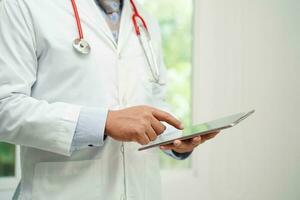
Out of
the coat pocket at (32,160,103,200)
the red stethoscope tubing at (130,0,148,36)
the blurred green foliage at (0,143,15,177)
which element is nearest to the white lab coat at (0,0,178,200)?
the coat pocket at (32,160,103,200)

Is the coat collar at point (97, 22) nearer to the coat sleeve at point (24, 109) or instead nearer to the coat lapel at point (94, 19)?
the coat lapel at point (94, 19)

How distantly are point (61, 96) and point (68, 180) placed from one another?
0.63 ft

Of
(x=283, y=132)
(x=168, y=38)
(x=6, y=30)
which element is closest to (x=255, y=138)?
(x=283, y=132)

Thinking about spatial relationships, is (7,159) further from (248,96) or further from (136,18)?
(248,96)

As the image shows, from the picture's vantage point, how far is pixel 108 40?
81 cm

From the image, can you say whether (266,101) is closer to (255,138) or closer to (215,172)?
(255,138)

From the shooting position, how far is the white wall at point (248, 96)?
1.40m

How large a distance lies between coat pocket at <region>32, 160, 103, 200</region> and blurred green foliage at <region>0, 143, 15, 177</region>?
0.51m

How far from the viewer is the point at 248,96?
1417 millimetres

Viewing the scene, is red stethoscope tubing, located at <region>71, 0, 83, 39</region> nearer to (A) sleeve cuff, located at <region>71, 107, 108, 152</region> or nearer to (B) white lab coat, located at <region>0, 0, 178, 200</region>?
(B) white lab coat, located at <region>0, 0, 178, 200</region>

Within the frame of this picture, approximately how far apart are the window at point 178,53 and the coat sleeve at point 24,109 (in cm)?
78

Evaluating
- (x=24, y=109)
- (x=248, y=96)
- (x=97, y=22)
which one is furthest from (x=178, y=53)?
(x=24, y=109)

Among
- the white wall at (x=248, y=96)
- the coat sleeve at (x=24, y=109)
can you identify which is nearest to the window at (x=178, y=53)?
the white wall at (x=248, y=96)

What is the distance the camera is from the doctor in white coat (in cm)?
68
